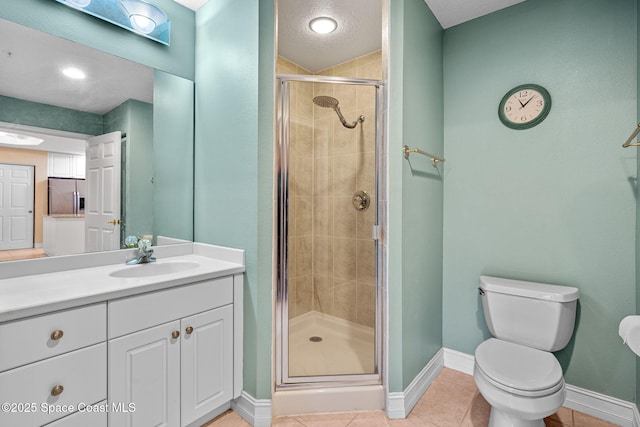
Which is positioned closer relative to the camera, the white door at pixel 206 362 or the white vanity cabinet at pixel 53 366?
the white vanity cabinet at pixel 53 366

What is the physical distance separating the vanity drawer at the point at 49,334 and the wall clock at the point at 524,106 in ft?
8.11

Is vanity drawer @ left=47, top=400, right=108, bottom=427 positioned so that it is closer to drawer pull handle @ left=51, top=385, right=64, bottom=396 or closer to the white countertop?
drawer pull handle @ left=51, top=385, right=64, bottom=396

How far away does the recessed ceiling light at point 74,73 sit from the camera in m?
1.59

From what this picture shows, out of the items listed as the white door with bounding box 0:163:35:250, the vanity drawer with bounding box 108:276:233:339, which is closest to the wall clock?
the vanity drawer with bounding box 108:276:233:339

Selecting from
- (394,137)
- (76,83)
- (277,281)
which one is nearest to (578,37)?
(394,137)

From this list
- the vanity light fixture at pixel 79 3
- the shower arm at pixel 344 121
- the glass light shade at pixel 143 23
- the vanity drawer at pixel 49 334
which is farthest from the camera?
the shower arm at pixel 344 121

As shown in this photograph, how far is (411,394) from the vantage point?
6.05ft

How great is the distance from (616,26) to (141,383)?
3040 millimetres

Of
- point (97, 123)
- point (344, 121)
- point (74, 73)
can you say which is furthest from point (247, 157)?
point (74, 73)

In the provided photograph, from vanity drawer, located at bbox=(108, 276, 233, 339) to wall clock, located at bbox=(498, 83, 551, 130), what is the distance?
6.69 ft

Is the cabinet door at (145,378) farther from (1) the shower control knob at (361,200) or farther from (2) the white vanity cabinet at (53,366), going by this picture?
(1) the shower control knob at (361,200)

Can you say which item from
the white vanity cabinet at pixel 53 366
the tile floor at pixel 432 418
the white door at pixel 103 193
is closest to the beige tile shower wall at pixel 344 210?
the tile floor at pixel 432 418

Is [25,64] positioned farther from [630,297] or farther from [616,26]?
[630,297]

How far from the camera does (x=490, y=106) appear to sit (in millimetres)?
2104
